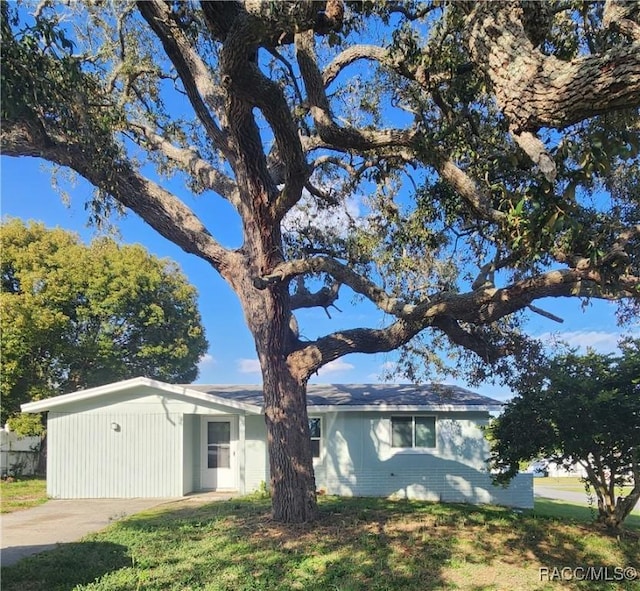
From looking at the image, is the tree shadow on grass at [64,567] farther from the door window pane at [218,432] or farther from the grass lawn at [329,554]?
the door window pane at [218,432]

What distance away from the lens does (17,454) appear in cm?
2072

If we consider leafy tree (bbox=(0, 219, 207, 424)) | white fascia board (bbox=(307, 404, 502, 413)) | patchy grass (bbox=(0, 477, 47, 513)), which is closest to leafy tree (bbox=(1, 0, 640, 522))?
white fascia board (bbox=(307, 404, 502, 413))

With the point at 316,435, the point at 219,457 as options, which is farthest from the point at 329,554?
the point at 219,457

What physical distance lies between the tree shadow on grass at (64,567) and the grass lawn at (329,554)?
1cm

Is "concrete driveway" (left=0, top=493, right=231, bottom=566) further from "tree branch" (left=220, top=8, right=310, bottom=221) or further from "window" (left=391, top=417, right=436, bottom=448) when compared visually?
"tree branch" (left=220, top=8, right=310, bottom=221)

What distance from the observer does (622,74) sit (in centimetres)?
378

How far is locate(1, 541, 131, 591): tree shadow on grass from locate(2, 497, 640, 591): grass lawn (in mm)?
13

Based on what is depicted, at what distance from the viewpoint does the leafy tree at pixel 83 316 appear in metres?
20.5

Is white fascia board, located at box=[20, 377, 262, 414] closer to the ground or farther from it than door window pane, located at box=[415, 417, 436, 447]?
farther from it

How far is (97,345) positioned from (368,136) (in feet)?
62.6

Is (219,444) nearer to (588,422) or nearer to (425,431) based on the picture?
(425,431)

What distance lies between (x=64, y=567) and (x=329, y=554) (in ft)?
11.7

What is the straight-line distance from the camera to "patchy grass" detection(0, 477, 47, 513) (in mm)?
13473

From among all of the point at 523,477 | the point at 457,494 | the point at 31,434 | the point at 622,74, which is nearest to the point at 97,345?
the point at 31,434
